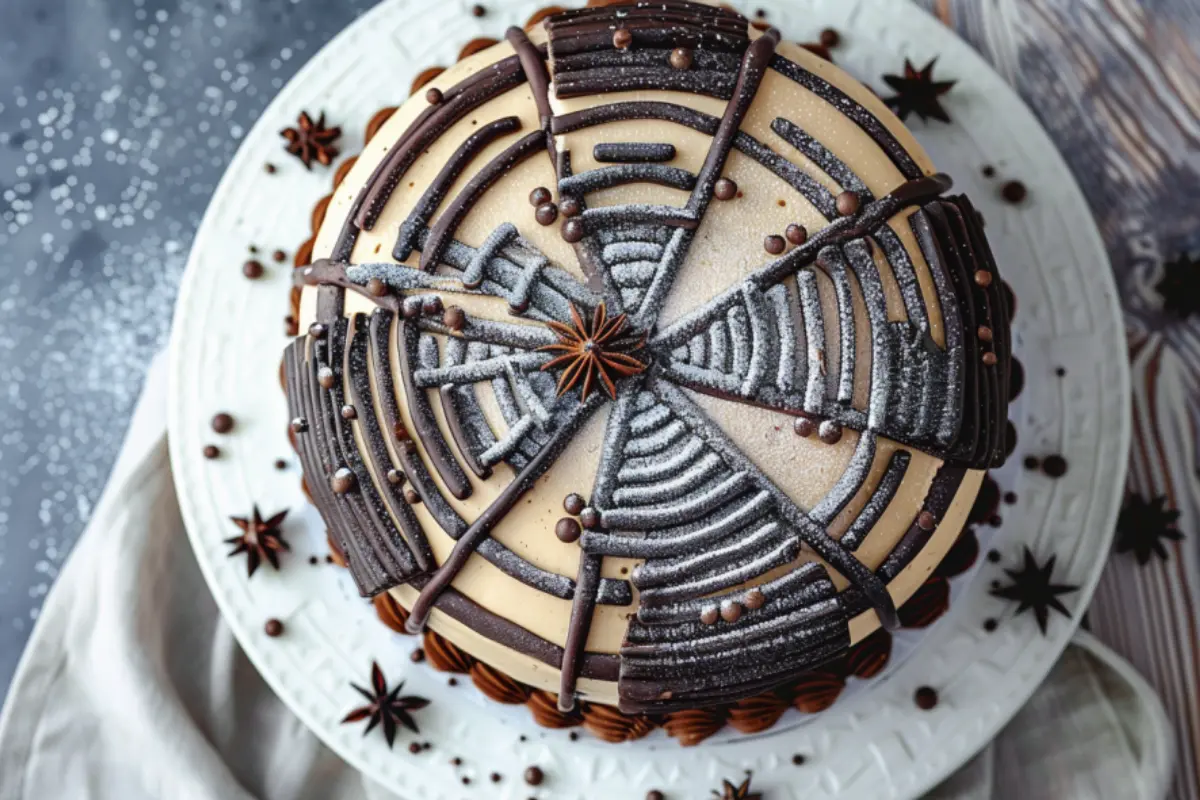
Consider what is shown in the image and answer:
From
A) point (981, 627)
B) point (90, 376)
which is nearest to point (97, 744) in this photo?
point (90, 376)

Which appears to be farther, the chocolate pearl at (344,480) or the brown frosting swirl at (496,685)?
the brown frosting swirl at (496,685)

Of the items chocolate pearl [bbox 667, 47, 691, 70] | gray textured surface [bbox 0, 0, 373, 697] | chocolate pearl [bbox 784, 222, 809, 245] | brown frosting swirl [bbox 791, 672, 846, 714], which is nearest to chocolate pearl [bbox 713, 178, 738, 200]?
chocolate pearl [bbox 784, 222, 809, 245]

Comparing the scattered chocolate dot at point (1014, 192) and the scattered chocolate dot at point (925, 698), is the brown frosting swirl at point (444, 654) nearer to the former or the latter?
the scattered chocolate dot at point (925, 698)

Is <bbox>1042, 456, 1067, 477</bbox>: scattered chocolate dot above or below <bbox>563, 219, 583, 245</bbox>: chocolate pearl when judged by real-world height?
below

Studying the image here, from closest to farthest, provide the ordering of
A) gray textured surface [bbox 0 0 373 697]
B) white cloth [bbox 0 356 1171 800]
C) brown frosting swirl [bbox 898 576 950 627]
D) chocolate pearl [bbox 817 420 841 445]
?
chocolate pearl [bbox 817 420 841 445]
brown frosting swirl [bbox 898 576 950 627]
white cloth [bbox 0 356 1171 800]
gray textured surface [bbox 0 0 373 697]

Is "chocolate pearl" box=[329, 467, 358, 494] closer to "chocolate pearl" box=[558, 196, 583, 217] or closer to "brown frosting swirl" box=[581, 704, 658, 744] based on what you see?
"chocolate pearl" box=[558, 196, 583, 217]

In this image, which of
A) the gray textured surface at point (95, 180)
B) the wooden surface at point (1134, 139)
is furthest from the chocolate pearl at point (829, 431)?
the gray textured surface at point (95, 180)

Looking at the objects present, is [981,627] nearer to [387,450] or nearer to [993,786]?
[993,786]

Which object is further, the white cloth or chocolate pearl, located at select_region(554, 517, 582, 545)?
the white cloth
